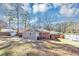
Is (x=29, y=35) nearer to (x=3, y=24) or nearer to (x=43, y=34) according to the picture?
(x=43, y=34)

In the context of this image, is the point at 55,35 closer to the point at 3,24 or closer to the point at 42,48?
the point at 42,48

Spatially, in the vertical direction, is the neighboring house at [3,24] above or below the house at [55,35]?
above

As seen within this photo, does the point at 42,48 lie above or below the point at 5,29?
below

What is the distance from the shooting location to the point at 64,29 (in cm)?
117

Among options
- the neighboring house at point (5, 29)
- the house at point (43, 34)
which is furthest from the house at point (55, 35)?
the neighboring house at point (5, 29)

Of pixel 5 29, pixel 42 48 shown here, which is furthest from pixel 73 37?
pixel 5 29

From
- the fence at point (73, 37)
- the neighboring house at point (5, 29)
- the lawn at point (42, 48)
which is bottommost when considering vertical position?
the lawn at point (42, 48)

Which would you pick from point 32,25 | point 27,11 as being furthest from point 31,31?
point 27,11

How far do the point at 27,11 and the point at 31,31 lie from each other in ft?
0.52

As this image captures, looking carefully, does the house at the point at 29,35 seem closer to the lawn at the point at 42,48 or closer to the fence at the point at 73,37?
the lawn at the point at 42,48

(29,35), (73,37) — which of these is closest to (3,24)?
(29,35)

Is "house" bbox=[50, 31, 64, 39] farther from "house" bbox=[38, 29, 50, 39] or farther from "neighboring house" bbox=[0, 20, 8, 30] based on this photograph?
"neighboring house" bbox=[0, 20, 8, 30]

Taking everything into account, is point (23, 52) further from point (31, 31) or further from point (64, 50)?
point (64, 50)

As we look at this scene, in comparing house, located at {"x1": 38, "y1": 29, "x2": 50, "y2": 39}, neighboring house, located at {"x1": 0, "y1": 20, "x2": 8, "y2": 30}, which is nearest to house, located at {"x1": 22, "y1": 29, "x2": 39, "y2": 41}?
house, located at {"x1": 38, "y1": 29, "x2": 50, "y2": 39}
